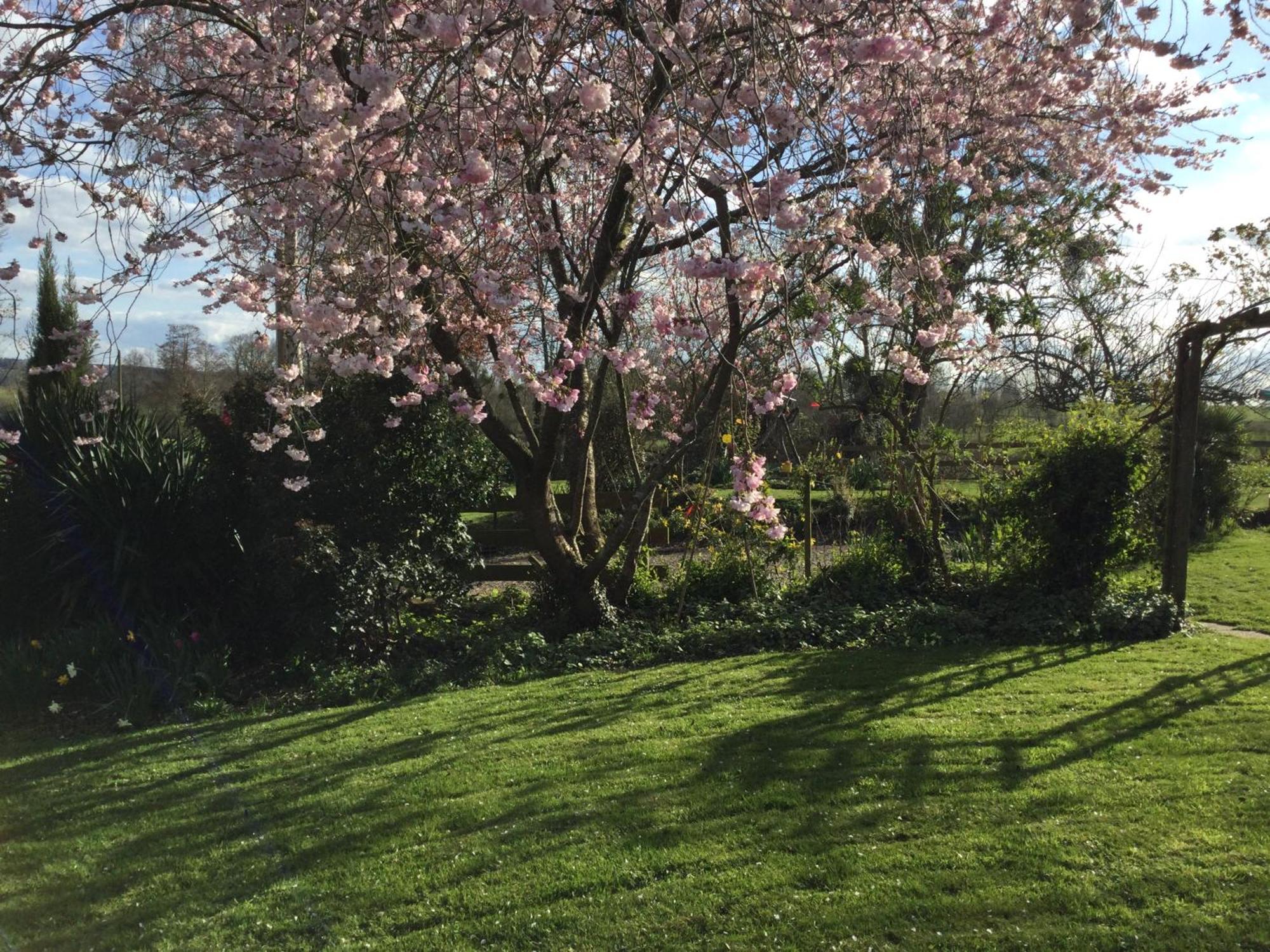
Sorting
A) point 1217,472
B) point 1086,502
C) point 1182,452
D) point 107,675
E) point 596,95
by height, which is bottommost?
point 107,675

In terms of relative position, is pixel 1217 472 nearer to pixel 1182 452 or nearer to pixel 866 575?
pixel 1182 452

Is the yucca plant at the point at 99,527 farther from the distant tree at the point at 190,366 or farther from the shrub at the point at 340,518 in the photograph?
the distant tree at the point at 190,366

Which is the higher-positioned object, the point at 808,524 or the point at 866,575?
the point at 808,524

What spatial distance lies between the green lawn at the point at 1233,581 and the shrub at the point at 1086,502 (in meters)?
1.06

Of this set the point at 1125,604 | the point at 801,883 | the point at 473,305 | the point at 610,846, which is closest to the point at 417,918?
the point at 610,846

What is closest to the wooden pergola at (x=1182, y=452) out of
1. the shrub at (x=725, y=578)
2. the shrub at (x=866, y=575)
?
the shrub at (x=866, y=575)

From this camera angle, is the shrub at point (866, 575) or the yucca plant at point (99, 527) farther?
the shrub at point (866, 575)

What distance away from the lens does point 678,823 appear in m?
3.56

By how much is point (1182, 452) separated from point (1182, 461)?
7 centimetres

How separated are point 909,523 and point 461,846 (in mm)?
6007

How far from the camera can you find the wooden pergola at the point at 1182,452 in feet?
23.2

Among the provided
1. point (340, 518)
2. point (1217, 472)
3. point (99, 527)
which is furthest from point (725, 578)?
point (1217, 472)

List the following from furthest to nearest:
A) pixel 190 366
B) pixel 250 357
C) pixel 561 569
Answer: pixel 190 366 → pixel 250 357 → pixel 561 569

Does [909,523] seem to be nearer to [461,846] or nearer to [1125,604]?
[1125,604]
